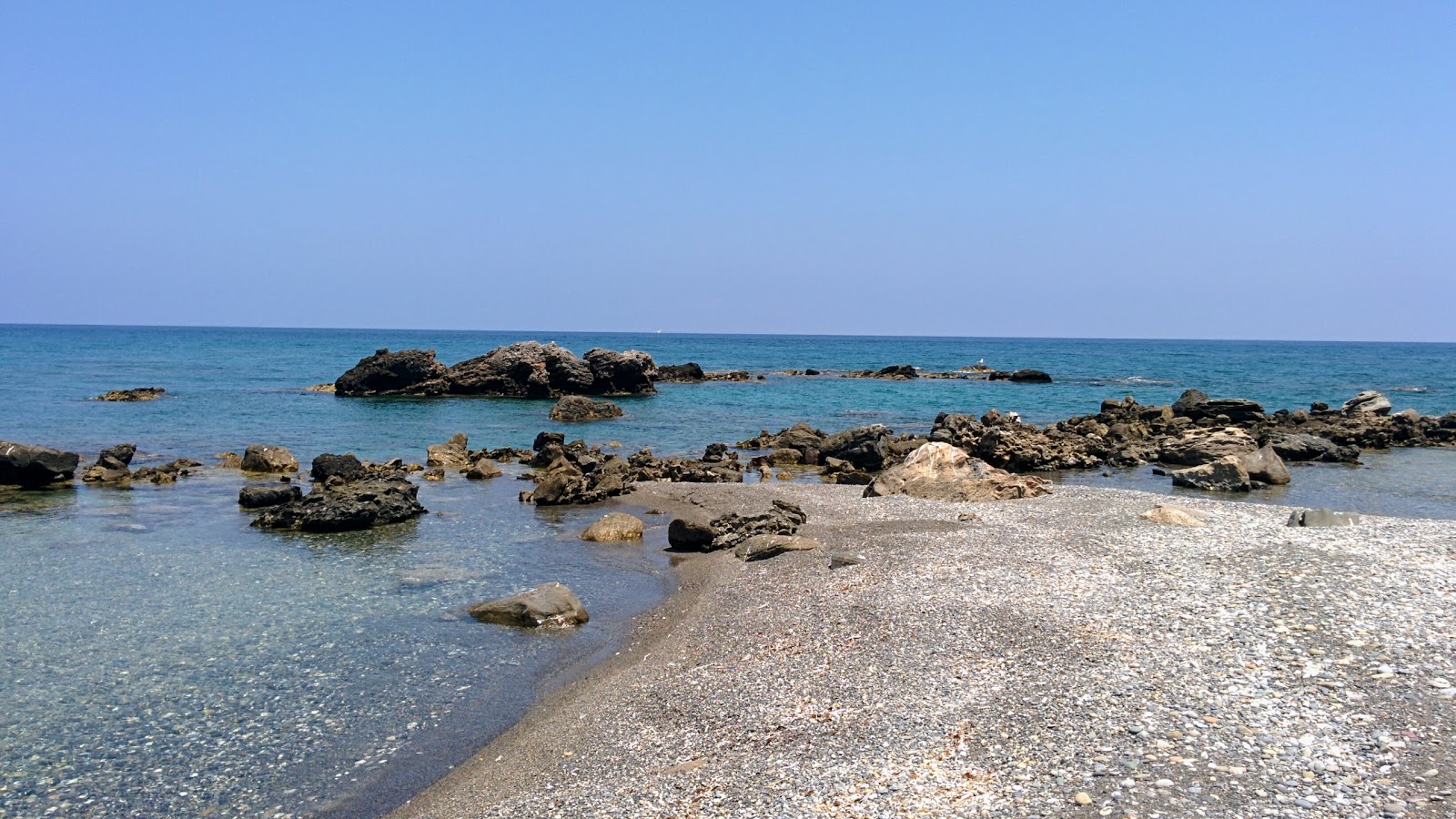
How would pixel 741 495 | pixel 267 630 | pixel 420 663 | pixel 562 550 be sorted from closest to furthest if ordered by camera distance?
pixel 420 663 < pixel 267 630 < pixel 562 550 < pixel 741 495

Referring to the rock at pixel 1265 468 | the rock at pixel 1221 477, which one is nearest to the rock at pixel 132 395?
the rock at pixel 1221 477

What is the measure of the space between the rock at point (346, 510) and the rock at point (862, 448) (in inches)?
566

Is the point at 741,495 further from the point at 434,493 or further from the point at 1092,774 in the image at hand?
the point at 1092,774

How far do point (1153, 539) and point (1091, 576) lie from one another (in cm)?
323

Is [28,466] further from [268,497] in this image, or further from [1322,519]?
[1322,519]

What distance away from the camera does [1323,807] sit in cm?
688

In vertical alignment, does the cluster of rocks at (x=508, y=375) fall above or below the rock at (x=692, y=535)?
above

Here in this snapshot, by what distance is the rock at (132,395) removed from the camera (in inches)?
2030

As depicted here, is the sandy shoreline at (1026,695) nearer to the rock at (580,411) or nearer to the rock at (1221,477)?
the rock at (1221,477)

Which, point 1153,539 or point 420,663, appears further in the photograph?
point 1153,539

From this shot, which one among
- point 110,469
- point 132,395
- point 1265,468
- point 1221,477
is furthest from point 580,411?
point 1265,468

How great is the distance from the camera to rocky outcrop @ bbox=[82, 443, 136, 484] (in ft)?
87.4

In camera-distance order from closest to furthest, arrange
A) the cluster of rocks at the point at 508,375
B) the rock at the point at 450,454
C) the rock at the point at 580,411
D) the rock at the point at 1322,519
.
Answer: the rock at the point at 1322,519, the rock at the point at 450,454, the rock at the point at 580,411, the cluster of rocks at the point at 508,375

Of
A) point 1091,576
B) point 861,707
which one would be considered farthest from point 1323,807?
point 1091,576
